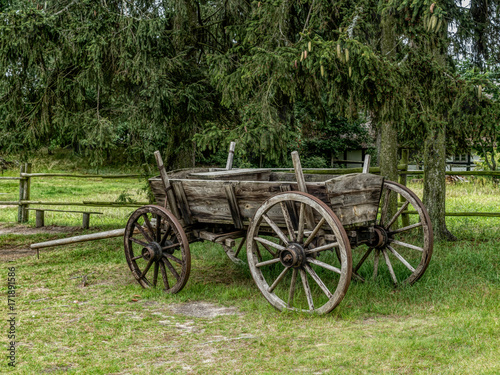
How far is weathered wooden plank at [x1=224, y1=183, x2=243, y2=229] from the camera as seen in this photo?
5750mm

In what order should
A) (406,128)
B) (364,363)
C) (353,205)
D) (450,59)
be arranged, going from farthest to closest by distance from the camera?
(450,59)
(406,128)
(353,205)
(364,363)

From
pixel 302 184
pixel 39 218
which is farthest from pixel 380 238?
pixel 39 218

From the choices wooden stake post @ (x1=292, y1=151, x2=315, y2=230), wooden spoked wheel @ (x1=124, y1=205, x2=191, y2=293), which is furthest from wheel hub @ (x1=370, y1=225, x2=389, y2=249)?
wooden spoked wheel @ (x1=124, y1=205, x2=191, y2=293)

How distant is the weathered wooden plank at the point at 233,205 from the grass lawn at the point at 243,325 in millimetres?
793

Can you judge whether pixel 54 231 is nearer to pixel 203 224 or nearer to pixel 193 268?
pixel 193 268

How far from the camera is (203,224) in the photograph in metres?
6.50

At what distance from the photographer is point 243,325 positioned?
499 cm

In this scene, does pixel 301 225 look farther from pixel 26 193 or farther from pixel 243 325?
pixel 26 193

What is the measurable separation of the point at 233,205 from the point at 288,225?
0.81 m

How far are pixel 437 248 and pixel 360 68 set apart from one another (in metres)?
3.13

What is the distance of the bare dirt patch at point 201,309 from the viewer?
544 centimetres

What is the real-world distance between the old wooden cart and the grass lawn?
26cm

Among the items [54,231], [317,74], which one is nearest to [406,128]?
[317,74]

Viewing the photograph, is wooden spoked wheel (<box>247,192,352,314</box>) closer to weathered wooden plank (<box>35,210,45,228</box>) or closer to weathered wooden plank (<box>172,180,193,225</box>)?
weathered wooden plank (<box>172,180,193,225</box>)
